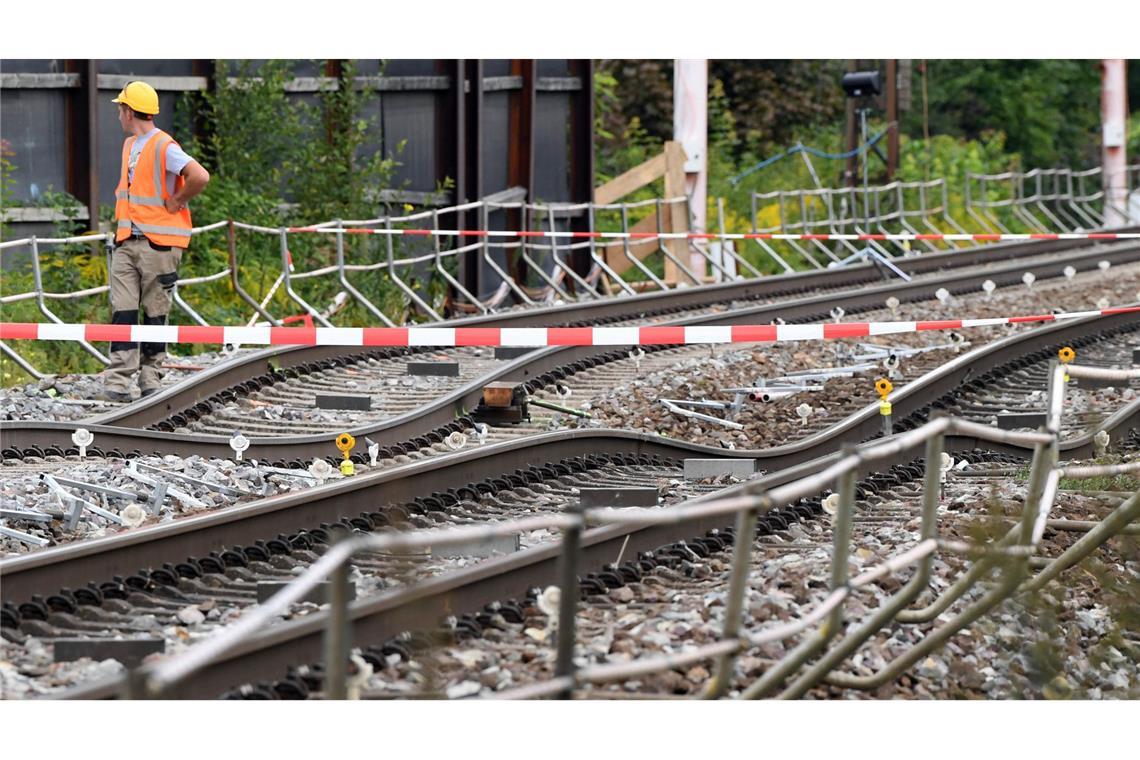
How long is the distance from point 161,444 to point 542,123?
42.6ft

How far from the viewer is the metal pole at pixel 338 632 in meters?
4.05

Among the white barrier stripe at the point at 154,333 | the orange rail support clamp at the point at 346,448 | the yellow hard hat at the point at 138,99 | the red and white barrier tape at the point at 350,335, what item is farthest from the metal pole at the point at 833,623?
the yellow hard hat at the point at 138,99

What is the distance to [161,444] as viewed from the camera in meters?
9.81

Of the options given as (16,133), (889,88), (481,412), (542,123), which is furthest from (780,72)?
(481,412)

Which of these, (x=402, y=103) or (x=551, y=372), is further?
(x=402, y=103)

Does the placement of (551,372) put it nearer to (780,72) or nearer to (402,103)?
(402,103)

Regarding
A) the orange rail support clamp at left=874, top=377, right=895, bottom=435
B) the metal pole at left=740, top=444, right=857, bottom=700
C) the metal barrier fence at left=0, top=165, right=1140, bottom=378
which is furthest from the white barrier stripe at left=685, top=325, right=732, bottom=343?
the metal pole at left=740, top=444, right=857, bottom=700

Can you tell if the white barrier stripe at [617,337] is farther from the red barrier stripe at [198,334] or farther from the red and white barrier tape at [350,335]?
the red barrier stripe at [198,334]

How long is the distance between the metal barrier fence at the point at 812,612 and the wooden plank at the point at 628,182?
52.1 ft

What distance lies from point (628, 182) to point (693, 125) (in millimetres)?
1055

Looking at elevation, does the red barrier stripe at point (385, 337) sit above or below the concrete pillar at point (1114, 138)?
below

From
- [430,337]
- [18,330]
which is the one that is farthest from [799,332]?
[18,330]

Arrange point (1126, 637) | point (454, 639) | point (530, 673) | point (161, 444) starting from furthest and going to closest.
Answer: point (161, 444)
point (1126, 637)
point (454, 639)
point (530, 673)

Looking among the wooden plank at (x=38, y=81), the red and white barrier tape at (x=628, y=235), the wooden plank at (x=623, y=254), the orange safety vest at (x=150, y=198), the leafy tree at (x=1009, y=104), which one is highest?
the leafy tree at (x=1009, y=104)
